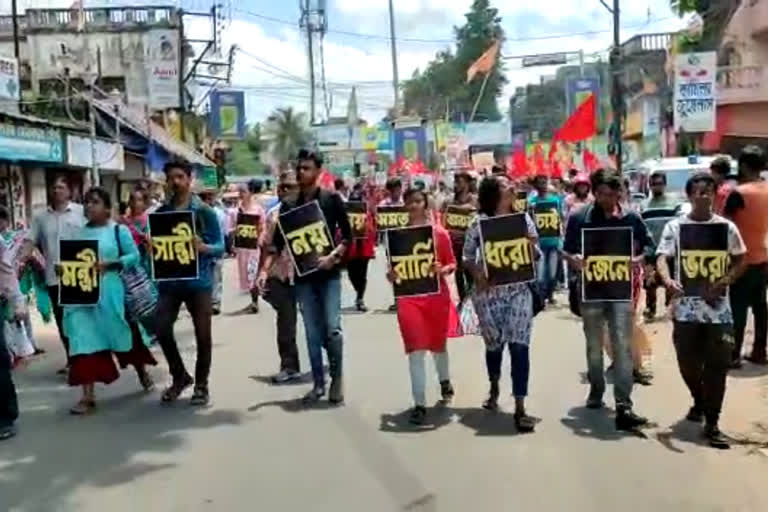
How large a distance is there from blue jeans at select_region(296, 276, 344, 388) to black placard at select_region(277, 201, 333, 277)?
172mm

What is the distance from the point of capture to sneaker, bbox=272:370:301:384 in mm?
8781

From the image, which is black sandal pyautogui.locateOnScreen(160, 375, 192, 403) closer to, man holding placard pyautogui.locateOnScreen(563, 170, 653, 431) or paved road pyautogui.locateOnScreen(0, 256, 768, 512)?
paved road pyautogui.locateOnScreen(0, 256, 768, 512)

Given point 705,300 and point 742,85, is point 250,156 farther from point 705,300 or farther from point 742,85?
point 705,300

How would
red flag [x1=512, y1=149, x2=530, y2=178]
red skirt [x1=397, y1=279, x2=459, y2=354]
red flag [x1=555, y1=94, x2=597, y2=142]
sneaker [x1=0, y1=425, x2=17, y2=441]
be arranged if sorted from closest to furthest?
1. sneaker [x1=0, y1=425, x2=17, y2=441]
2. red skirt [x1=397, y1=279, x2=459, y2=354]
3. red flag [x1=555, y1=94, x2=597, y2=142]
4. red flag [x1=512, y1=149, x2=530, y2=178]

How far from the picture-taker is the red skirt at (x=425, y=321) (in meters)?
7.24

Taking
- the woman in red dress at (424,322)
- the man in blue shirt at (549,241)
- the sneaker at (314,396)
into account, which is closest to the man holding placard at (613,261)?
the woman in red dress at (424,322)

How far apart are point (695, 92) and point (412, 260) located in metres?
19.2

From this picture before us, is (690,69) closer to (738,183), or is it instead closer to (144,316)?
(738,183)

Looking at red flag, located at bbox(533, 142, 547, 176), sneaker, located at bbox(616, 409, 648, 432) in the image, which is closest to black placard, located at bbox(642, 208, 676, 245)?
sneaker, located at bbox(616, 409, 648, 432)

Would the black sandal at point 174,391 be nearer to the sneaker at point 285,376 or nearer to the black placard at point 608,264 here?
the sneaker at point 285,376

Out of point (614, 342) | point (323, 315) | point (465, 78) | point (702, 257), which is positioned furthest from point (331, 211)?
point (465, 78)

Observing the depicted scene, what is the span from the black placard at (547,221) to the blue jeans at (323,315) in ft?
20.1

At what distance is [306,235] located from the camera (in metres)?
7.61

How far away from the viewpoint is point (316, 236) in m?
7.62
